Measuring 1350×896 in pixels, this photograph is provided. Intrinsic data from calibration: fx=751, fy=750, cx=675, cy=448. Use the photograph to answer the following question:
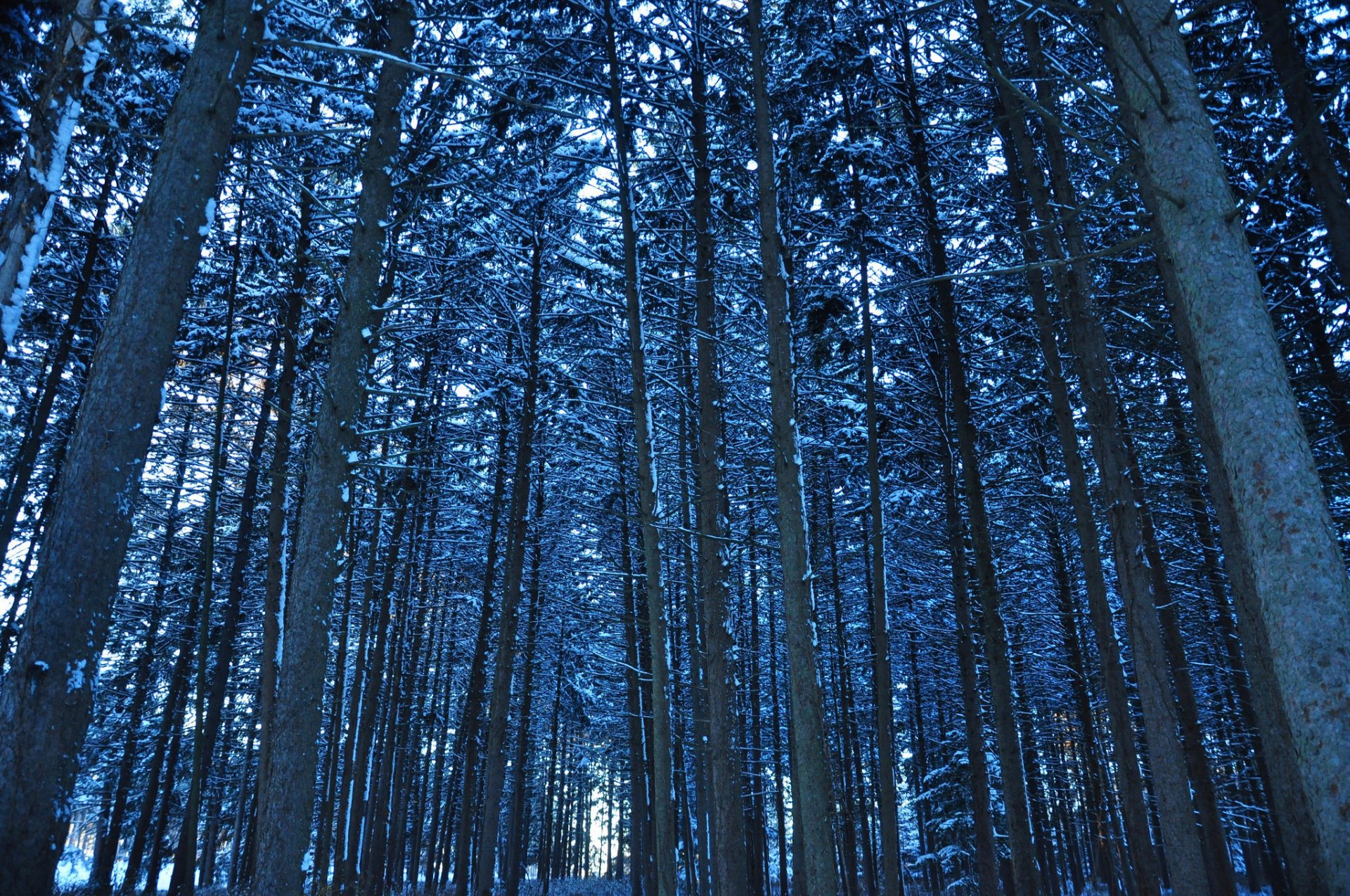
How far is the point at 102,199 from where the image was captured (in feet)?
42.8

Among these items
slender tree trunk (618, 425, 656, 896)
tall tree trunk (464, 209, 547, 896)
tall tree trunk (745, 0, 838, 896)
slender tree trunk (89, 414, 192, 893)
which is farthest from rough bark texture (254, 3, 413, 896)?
slender tree trunk (89, 414, 192, 893)

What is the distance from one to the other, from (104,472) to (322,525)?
231 centimetres

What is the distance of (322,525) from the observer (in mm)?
7570

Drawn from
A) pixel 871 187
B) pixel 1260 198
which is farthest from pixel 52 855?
pixel 1260 198

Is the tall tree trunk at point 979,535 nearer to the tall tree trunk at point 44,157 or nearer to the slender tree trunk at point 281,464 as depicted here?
the slender tree trunk at point 281,464

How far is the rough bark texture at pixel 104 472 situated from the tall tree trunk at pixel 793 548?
5809 mm

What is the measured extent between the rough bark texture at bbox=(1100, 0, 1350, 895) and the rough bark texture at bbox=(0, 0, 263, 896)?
685 centimetres

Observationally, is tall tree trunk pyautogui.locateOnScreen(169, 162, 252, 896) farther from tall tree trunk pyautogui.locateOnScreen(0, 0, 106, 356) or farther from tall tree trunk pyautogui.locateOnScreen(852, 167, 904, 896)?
tall tree trunk pyautogui.locateOnScreen(852, 167, 904, 896)

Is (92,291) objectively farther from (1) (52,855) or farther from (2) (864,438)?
(2) (864,438)

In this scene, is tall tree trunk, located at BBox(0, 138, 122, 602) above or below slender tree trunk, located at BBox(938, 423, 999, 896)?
above

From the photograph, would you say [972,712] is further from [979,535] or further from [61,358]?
[61,358]

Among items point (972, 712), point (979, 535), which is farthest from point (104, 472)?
point (972, 712)

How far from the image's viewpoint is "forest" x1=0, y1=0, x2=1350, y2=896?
527 centimetres

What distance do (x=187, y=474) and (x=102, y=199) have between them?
7.73 m
